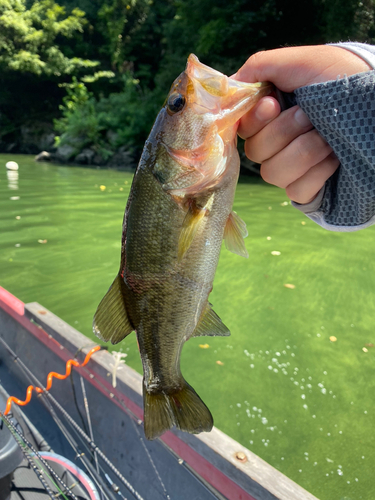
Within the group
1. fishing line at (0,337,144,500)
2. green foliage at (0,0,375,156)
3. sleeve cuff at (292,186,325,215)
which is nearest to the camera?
sleeve cuff at (292,186,325,215)

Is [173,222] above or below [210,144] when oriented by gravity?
below

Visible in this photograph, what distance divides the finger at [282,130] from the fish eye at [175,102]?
296 millimetres

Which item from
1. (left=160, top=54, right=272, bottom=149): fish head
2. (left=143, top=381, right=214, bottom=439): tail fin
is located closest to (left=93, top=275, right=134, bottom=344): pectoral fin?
(left=143, top=381, right=214, bottom=439): tail fin

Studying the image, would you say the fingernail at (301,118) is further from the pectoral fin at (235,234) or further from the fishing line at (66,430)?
the fishing line at (66,430)

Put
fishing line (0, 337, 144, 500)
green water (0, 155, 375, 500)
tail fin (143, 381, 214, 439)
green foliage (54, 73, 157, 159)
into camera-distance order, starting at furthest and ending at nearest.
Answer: green foliage (54, 73, 157, 159), green water (0, 155, 375, 500), fishing line (0, 337, 144, 500), tail fin (143, 381, 214, 439)

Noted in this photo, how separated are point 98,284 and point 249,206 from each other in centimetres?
667

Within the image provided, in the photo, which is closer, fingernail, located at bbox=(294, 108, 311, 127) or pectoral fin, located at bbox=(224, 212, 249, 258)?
fingernail, located at bbox=(294, 108, 311, 127)

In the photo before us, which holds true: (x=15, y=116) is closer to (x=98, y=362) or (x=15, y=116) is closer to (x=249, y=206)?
(x=249, y=206)

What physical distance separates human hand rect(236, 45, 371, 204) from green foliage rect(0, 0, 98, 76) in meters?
31.6

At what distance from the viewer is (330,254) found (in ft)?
21.6

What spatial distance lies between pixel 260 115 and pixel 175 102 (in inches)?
11.9

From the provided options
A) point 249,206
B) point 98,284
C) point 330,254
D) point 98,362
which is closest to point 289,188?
point 98,362

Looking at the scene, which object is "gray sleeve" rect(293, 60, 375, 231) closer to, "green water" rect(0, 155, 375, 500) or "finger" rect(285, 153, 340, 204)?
"finger" rect(285, 153, 340, 204)

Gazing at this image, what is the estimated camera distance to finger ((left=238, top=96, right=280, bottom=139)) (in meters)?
1.28
